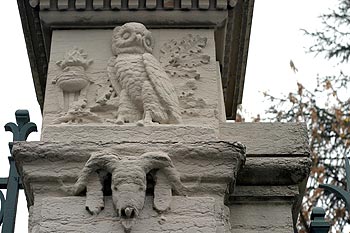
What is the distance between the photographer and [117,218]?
2738 mm

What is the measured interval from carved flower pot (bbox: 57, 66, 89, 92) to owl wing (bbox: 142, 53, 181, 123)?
0.29 meters

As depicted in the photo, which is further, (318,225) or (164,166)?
(318,225)

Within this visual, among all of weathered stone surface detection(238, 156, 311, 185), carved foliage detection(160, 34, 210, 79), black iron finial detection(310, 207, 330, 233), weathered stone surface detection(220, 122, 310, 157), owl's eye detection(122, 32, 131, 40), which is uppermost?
owl's eye detection(122, 32, 131, 40)

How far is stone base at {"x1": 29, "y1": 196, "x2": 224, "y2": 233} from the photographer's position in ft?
8.93

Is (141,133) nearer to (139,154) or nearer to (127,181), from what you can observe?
(139,154)

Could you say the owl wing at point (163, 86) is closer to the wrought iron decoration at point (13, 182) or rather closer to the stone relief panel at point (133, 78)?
the stone relief panel at point (133, 78)

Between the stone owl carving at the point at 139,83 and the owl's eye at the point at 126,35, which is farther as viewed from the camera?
the owl's eye at the point at 126,35

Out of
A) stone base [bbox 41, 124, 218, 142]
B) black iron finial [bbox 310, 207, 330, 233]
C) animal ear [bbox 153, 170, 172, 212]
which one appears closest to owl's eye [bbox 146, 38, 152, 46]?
stone base [bbox 41, 124, 218, 142]

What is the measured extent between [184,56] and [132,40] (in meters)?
0.26

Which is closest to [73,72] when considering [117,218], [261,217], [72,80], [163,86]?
[72,80]

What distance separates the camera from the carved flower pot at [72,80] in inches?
126

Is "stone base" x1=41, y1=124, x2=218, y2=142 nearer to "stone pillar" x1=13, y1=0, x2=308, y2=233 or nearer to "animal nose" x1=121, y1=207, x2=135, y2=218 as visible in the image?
"stone pillar" x1=13, y1=0, x2=308, y2=233

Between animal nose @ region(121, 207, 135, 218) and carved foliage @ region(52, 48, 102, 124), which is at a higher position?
carved foliage @ region(52, 48, 102, 124)

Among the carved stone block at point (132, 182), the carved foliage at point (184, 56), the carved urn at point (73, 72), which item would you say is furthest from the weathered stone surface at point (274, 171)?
the carved urn at point (73, 72)
